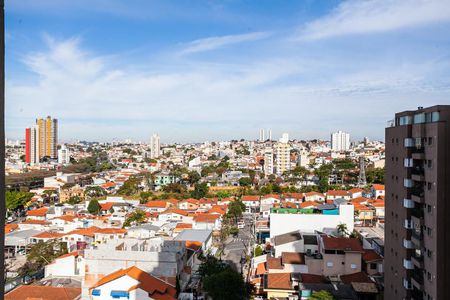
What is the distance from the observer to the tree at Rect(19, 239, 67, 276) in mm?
11009

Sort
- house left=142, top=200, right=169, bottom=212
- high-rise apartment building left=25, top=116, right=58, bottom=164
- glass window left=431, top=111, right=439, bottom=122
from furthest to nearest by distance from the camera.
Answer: high-rise apartment building left=25, top=116, right=58, bottom=164 < house left=142, top=200, right=169, bottom=212 < glass window left=431, top=111, right=439, bottom=122

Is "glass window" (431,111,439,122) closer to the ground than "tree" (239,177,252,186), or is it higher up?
higher up

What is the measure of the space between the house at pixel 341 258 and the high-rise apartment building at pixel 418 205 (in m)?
2.11

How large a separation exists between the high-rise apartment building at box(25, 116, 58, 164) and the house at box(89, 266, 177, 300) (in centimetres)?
4122

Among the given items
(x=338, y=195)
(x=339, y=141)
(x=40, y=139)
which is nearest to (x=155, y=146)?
(x=40, y=139)

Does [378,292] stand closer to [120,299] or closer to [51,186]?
[120,299]

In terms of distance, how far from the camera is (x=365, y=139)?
233 ft

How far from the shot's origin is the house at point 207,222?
1547 centimetres

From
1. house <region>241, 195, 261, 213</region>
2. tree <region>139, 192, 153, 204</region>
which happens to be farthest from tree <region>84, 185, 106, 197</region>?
house <region>241, 195, 261, 213</region>

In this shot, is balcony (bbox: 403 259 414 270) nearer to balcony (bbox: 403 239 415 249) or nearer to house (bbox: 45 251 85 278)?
balcony (bbox: 403 239 415 249)

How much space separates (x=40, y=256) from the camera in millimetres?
11359

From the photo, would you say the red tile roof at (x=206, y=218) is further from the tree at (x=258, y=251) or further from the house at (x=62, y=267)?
the house at (x=62, y=267)

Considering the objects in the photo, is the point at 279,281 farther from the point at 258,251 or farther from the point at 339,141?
the point at 339,141

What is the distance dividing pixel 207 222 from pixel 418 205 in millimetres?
10286
